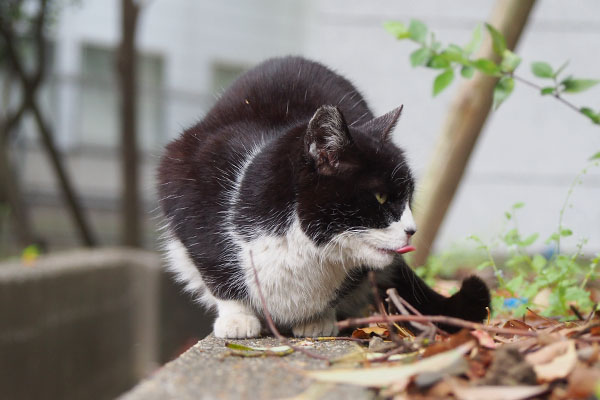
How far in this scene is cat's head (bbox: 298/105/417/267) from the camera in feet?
5.32

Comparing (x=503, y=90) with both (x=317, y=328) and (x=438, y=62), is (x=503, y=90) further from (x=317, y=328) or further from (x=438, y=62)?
(x=317, y=328)

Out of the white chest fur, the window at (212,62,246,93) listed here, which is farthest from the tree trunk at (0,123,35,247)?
the window at (212,62,246,93)

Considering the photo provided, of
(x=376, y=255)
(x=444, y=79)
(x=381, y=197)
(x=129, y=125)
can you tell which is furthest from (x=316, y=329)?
(x=129, y=125)

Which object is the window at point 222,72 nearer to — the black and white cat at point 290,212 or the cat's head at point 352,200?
the black and white cat at point 290,212

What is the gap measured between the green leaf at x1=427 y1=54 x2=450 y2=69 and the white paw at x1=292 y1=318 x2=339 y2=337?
29.4 inches

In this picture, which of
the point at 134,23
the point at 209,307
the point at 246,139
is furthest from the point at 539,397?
the point at 134,23

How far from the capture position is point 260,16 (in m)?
10.8

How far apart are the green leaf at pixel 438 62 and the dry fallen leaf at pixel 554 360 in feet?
2.87

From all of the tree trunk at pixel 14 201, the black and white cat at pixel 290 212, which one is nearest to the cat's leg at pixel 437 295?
the black and white cat at pixel 290 212

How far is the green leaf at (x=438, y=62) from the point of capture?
5.96ft

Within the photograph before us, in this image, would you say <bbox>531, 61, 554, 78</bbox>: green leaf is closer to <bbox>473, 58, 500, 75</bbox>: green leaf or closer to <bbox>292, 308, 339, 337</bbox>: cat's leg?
<bbox>473, 58, 500, 75</bbox>: green leaf

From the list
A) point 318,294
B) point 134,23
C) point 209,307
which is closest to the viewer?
point 318,294

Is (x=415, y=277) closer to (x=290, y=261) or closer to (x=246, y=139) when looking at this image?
(x=290, y=261)

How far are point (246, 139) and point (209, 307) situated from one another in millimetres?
561
